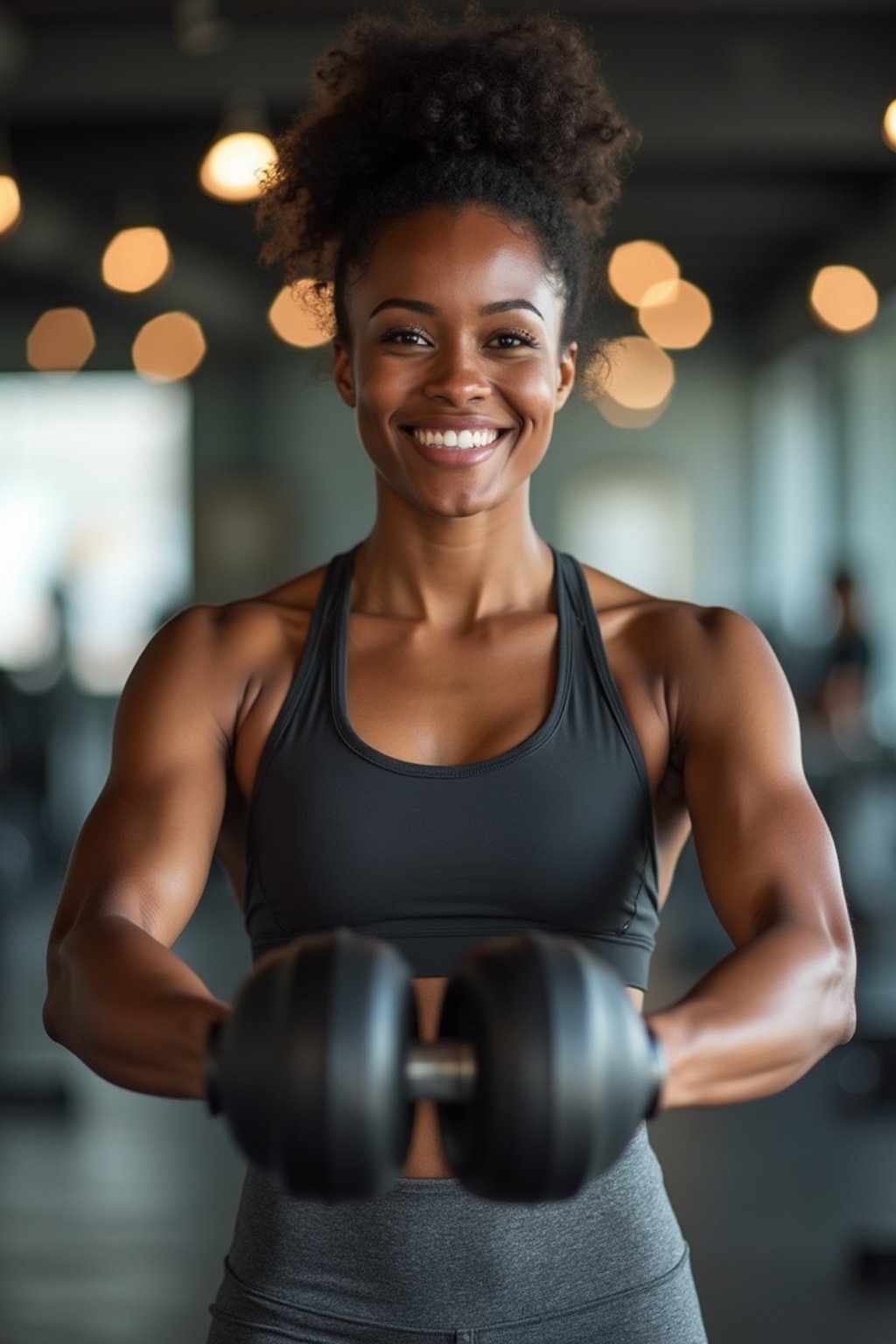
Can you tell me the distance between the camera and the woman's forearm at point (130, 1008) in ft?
3.11

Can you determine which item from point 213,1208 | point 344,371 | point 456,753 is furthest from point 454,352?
point 213,1208

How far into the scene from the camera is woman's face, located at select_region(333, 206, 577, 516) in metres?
1.21

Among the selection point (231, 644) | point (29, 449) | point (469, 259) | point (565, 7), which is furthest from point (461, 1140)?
point (29, 449)

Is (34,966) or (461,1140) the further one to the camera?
(34,966)

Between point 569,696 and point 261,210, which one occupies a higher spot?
point 261,210

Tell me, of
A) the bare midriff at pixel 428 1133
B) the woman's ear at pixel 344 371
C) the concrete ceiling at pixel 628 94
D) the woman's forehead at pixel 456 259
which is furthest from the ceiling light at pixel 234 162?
the bare midriff at pixel 428 1133

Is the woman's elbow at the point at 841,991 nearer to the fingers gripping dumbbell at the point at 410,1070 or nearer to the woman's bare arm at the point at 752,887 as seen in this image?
the woman's bare arm at the point at 752,887

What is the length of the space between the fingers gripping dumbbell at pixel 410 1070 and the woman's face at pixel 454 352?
0.47 m

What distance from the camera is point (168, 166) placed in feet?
21.7

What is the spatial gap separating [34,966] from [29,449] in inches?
245

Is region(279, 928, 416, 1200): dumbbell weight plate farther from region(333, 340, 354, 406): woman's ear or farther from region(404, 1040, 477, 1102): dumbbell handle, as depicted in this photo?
region(333, 340, 354, 406): woman's ear

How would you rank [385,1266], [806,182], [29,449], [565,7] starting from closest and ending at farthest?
[385,1266] → [565,7] → [806,182] → [29,449]

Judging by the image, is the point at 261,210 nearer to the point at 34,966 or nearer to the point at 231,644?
the point at 231,644

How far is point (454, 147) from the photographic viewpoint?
Answer: 1.29 metres
